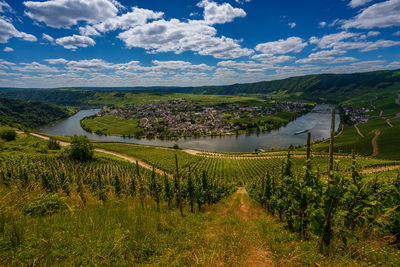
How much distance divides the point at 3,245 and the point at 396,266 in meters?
9.25

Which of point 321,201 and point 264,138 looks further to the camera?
point 264,138

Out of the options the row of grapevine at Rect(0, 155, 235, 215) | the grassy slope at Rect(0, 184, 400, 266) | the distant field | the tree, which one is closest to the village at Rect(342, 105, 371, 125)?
the row of grapevine at Rect(0, 155, 235, 215)

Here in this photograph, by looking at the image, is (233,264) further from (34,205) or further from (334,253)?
(34,205)

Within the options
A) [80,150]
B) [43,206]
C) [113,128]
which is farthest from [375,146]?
[113,128]

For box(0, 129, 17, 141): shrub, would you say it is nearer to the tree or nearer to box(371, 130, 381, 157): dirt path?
the tree

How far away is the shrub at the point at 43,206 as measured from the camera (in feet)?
17.9

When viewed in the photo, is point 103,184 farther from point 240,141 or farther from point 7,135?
point 240,141

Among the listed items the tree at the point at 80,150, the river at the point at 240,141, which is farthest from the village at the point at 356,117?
the tree at the point at 80,150

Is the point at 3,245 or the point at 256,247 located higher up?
the point at 3,245

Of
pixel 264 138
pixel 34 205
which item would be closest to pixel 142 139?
pixel 264 138

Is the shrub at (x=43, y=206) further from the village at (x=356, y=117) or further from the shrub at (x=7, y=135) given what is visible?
the village at (x=356, y=117)

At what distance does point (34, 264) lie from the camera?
3316mm

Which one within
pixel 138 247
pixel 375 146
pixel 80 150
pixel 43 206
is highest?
pixel 43 206

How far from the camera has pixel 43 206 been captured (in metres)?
5.63
